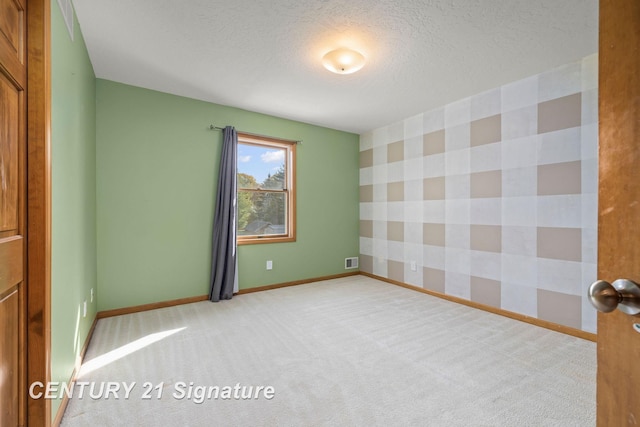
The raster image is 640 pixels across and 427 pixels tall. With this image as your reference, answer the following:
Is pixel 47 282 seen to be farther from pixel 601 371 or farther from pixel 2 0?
pixel 601 371

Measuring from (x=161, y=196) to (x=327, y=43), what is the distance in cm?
239

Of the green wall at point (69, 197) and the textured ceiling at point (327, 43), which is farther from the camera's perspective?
the textured ceiling at point (327, 43)

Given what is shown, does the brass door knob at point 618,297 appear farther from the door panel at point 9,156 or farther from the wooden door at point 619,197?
the door panel at point 9,156

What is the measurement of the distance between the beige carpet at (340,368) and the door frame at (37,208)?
0.45 m

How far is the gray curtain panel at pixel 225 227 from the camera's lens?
137 inches

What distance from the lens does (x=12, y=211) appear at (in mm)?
1166

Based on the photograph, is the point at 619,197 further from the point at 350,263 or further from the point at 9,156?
the point at 350,263

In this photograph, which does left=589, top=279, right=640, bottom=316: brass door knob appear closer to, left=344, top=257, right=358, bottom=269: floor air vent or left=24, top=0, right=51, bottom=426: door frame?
left=24, top=0, right=51, bottom=426: door frame

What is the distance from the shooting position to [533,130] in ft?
9.25

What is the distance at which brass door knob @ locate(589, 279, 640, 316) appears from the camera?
1.71 feet

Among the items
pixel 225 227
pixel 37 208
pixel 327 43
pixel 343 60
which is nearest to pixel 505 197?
pixel 343 60

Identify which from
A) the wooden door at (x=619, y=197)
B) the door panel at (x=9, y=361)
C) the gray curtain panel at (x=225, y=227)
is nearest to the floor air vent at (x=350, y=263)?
the gray curtain panel at (x=225, y=227)

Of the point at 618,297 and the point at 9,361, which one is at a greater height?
the point at 618,297

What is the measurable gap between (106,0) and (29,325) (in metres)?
1.96
